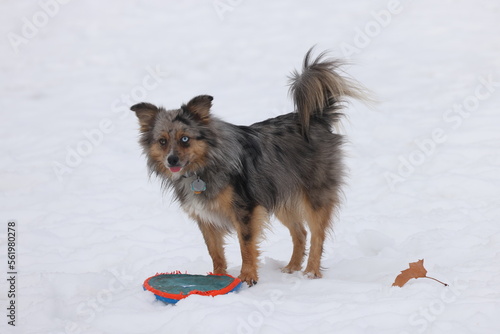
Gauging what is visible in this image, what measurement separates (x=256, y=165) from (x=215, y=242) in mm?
709

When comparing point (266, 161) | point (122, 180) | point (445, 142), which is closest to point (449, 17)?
point (445, 142)

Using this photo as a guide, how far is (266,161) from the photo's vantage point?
15.1 ft

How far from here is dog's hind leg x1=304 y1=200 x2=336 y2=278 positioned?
15.7 ft

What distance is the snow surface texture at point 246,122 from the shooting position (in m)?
3.46

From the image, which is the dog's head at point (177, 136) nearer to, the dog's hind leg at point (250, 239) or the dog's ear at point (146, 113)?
the dog's ear at point (146, 113)

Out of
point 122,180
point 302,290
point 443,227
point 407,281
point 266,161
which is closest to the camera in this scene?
point 407,281

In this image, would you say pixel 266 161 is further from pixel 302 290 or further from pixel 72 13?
pixel 72 13

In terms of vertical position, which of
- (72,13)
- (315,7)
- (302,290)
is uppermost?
(315,7)

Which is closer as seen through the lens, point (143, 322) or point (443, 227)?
point (143, 322)

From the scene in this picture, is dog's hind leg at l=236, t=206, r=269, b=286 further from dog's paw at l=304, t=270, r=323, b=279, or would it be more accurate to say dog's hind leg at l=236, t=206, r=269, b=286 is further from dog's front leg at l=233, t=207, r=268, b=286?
dog's paw at l=304, t=270, r=323, b=279

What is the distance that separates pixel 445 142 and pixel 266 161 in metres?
4.11

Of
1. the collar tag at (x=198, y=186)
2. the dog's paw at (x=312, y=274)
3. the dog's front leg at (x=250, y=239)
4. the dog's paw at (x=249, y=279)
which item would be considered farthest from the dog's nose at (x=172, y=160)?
the dog's paw at (x=312, y=274)

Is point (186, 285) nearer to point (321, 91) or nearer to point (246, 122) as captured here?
point (321, 91)

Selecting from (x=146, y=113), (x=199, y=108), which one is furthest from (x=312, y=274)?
(x=146, y=113)
